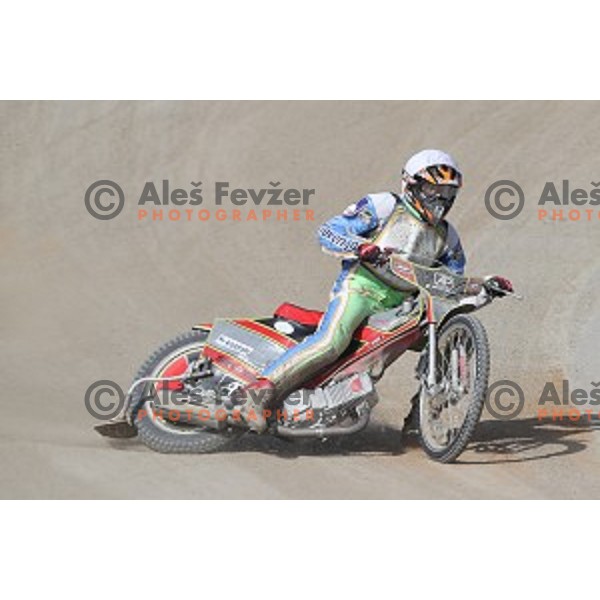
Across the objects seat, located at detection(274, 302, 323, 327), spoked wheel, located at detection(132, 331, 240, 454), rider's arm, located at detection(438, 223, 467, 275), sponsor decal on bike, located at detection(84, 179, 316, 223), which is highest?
sponsor decal on bike, located at detection(84, 179, 316, 223)

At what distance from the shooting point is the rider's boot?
40.5 feet

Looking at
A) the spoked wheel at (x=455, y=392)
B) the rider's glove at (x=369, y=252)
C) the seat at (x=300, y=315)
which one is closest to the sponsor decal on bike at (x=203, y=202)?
the seat at (x=300, y=315)

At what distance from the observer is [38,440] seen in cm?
1296

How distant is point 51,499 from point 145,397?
→ 1.58 meters

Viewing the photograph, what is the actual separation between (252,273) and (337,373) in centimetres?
488

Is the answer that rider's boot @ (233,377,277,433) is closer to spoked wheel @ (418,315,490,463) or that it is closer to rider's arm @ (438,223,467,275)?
spoked wheel @ (418,315,490,463)

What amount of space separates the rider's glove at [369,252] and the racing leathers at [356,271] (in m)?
0.18

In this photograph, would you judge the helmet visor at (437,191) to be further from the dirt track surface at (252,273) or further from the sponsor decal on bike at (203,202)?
the sponsor decal on bike at (203,202)

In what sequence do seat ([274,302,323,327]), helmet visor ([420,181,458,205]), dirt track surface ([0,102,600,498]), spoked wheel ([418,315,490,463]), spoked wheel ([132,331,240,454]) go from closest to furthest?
spoked wheel ([418,315,490,463]) → dirt track surface ([0,102,600,498]) → helmet visor ([420,181,458,205]) → spoked wheel ([132,331,240,454]) → seat ([274,302,323,327])

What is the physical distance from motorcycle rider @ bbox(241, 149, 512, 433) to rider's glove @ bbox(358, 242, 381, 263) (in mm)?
104

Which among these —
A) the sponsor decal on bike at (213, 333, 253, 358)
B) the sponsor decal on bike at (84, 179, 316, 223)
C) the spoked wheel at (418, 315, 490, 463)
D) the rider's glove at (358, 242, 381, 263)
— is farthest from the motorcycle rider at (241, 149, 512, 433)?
the sponsor decal on bike at (84, 179, 316, 223)

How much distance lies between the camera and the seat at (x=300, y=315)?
1273 cm

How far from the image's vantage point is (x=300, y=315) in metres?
12.8

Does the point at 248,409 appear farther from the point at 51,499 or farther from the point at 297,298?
the point at 297,298
